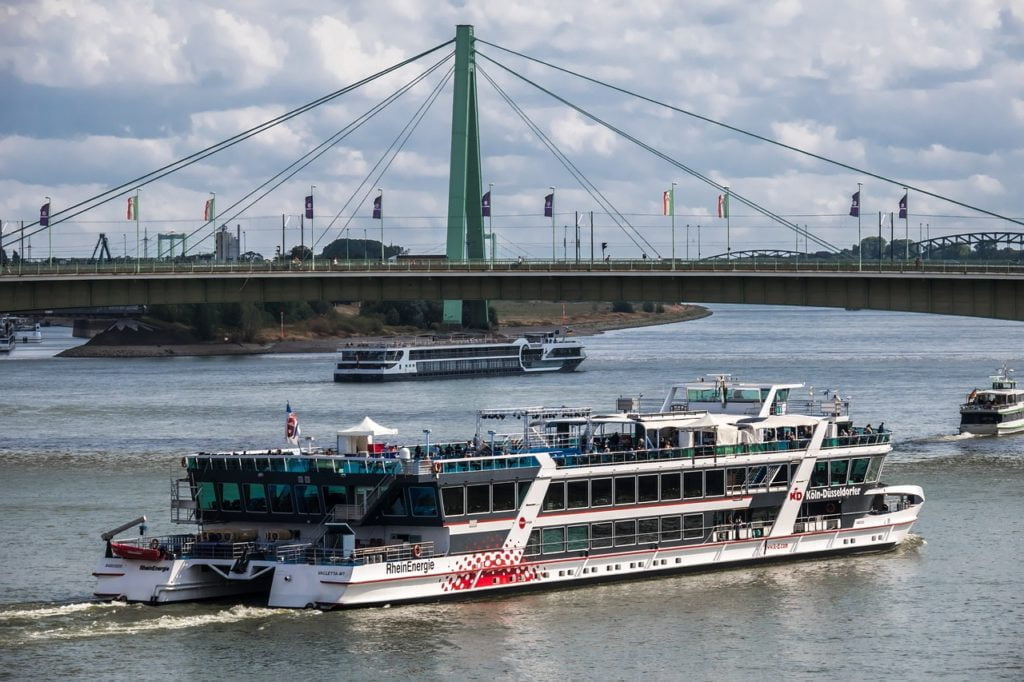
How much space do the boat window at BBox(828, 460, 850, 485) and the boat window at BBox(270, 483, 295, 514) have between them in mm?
15188

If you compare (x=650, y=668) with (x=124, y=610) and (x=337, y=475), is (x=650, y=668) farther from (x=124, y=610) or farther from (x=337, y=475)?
(x=124, y=610)

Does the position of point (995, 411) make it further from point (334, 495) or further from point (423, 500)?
point (334, 495)

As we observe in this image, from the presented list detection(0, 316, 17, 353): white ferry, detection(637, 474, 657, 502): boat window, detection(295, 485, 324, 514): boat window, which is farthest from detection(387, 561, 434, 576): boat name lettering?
detection(0, 316, 17, 353): white ferry

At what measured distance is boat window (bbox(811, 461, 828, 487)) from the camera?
51.4 metres

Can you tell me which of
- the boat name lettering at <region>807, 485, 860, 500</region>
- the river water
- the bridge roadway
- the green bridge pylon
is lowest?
the river water

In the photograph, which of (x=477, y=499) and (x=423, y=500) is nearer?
(x=423, y=500)

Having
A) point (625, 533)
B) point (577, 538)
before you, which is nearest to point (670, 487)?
point (625, 533)

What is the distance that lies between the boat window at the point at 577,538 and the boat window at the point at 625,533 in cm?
87

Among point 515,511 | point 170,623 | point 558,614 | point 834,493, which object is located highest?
point 515,511

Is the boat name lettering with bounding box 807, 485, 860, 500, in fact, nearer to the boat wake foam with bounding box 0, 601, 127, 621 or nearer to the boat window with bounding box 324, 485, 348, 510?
the boat window with bounding box 324, 485, 348, 510

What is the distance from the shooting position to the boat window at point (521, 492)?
45.9 m

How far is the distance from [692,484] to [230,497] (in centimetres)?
1184

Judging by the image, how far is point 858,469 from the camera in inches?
2068

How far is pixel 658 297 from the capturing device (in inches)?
3302
